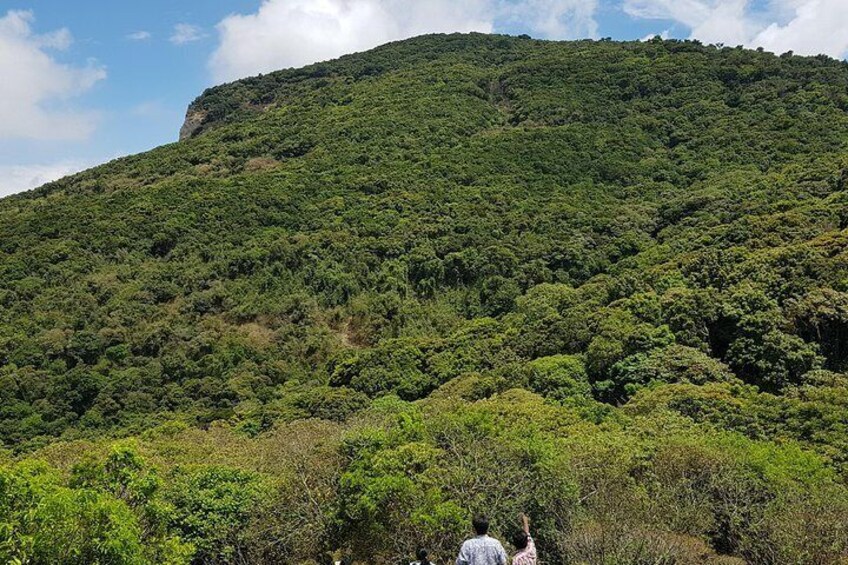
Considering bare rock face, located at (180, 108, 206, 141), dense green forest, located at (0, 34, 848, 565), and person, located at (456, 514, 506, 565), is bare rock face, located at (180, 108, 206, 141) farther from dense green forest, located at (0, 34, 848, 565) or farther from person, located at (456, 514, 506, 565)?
person, located at (456, 514, 506, 565)

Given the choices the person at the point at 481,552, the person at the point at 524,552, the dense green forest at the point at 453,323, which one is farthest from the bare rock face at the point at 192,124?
the person at the point at 524,552

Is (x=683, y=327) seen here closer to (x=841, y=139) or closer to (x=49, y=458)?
(x=49, y=458)

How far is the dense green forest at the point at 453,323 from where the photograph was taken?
15.4m

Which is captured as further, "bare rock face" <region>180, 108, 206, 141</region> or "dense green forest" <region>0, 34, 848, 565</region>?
"bare rock face" <region>180, 108, 206, 141</region>

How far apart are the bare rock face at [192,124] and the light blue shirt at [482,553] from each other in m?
140

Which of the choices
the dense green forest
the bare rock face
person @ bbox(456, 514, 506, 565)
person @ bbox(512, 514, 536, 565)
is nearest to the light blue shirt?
person @ bbox(456, 514, 506, 565)

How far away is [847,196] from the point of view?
47812 millimetres

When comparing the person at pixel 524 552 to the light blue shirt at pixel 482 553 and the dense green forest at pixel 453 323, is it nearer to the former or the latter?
the light blue shirt at pixel 482 553

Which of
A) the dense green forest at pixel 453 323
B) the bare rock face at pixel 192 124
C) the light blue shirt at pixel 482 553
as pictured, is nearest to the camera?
the light blue shirt at pixel 482 553

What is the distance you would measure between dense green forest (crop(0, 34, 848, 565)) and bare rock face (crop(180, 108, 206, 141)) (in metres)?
2.01

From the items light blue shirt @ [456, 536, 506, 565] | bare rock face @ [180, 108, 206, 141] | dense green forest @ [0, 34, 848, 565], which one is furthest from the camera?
bare rock face @ [180, 108, 206, 141]

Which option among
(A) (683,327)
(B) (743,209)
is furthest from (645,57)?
(A) (683,327)

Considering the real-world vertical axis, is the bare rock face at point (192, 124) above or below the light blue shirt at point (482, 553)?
above

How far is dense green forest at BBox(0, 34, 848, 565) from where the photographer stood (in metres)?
15.4
